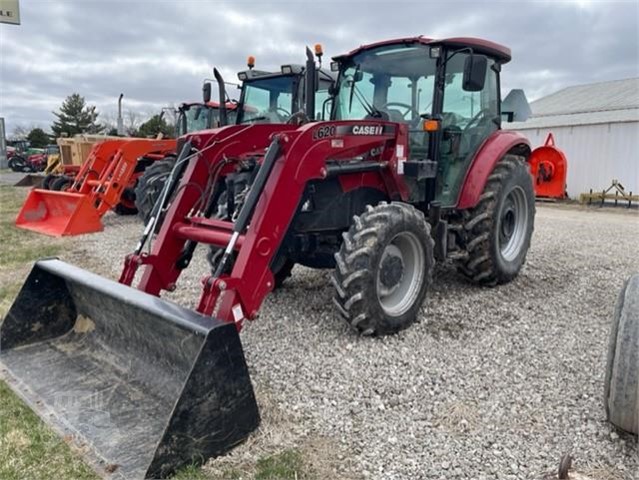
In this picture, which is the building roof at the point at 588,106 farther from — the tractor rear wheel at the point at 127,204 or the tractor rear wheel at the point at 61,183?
the tractor rear wheel at the point at 61,183

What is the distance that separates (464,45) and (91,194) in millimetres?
6784

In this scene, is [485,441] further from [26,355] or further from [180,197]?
[26,355]

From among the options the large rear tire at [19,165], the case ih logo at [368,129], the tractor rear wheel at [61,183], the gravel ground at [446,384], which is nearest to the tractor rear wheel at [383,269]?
the gravel ground at [446,384]

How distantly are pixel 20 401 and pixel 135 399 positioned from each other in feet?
2.25

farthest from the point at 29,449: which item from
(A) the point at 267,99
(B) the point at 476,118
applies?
(A) the point at 267,99

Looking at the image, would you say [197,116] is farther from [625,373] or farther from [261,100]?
[625,373]

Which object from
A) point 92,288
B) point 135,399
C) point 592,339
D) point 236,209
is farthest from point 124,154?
point 592,339

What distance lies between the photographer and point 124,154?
30.3 feet

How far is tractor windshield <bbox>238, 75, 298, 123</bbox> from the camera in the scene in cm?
779

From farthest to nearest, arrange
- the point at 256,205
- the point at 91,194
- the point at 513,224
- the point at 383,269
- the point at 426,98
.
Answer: the point at 91,194 → the point at 513,224 → the point at 426,98 → the point at 383,269 → the point at 256,205

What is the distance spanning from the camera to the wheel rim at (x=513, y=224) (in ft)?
17.8

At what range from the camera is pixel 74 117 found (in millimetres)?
47219

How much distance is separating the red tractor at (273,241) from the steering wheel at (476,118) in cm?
2

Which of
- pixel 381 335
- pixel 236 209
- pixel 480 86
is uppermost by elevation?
pixel 480 86
